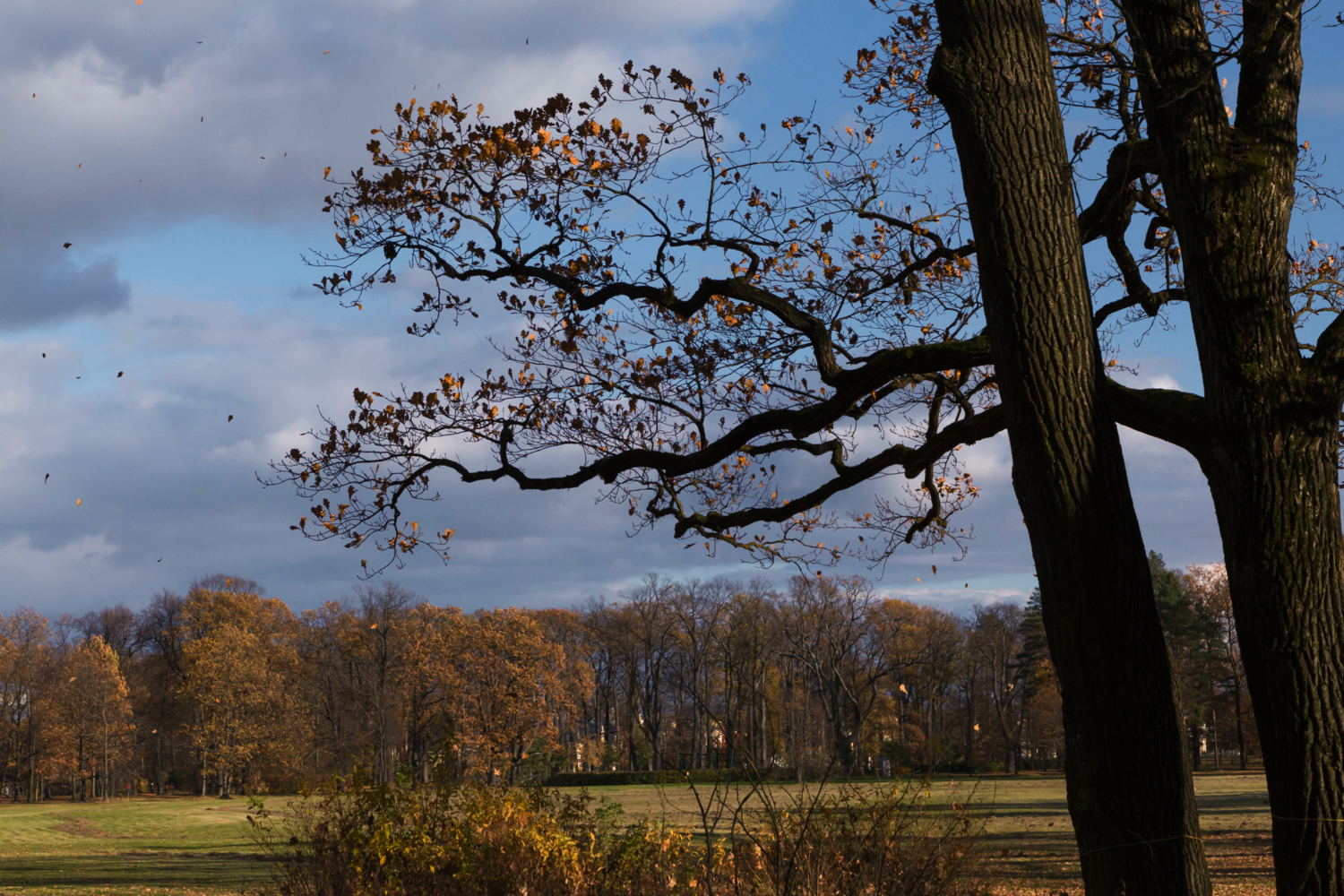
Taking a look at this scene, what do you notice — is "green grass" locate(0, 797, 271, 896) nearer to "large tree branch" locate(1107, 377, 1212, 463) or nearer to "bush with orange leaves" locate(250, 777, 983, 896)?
"bush with orange leaves" locate(250, 777, 983, 896)

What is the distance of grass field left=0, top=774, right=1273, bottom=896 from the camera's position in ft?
36.1

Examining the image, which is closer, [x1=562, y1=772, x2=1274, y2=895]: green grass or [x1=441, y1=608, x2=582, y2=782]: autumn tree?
[x1=562, y1=772, x2=1274, y2=895]: green grass

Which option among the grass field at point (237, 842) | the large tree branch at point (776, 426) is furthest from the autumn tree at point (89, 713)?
the large tree branch at point (776, 426)

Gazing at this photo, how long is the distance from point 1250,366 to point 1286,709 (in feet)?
5.25

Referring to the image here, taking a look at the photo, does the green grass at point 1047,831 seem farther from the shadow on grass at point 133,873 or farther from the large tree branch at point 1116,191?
the shadow on grass at point 133,873

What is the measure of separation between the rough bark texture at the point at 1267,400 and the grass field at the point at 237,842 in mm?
1435

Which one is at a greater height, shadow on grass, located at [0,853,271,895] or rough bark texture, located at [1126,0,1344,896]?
rough bark texture, located at [1126,0,1344,896]

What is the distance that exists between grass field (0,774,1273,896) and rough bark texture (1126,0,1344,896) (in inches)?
56.5

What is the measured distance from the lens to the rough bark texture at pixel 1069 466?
13.2 feet

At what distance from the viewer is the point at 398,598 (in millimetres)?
50219

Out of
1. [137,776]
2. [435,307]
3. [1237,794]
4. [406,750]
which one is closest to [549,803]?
[435,307]

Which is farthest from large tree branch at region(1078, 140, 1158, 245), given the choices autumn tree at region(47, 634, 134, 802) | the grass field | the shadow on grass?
autumn tree at region(47, 634, 134, 802)

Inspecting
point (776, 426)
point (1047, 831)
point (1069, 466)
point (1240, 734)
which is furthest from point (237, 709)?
point (1240, 734)

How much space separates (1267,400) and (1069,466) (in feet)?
3.89
